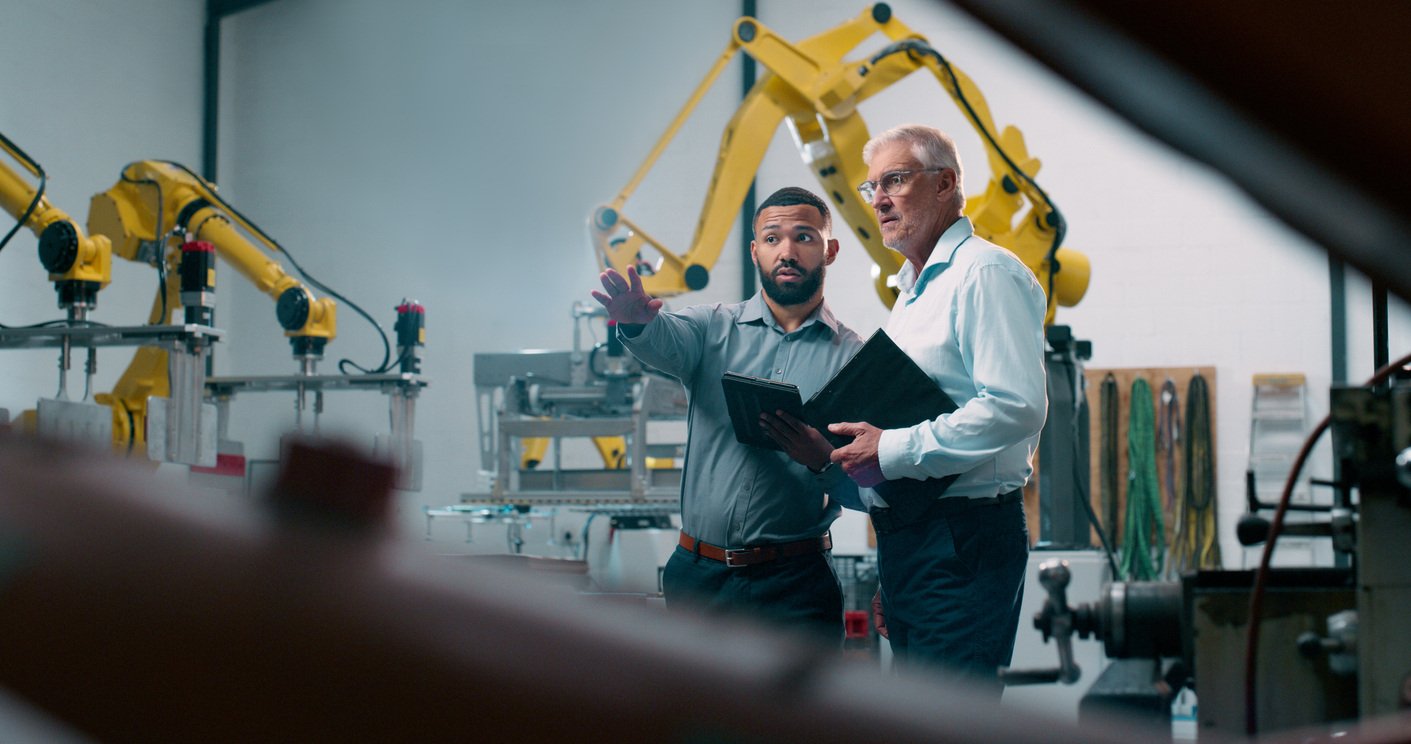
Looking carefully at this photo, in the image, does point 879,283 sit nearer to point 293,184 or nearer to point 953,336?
point 953,336

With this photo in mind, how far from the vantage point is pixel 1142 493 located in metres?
8.49

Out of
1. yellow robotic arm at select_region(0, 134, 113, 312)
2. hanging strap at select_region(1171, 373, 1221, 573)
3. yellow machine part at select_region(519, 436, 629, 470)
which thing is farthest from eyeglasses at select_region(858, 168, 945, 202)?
hanging strap at select_region(1171, 373, 1221, 573)

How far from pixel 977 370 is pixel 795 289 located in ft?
2.43

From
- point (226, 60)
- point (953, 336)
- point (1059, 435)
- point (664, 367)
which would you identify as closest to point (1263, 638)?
point (953, 336)

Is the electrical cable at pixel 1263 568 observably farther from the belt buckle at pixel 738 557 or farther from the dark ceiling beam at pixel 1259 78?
the belt buckle at pixel 738 557

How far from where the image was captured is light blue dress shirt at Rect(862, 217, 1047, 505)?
2352 millimetres

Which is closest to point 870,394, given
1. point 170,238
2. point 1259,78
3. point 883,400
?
point 883,400

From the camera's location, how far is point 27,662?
0.21 m

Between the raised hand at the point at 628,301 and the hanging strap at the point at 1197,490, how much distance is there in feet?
20.7

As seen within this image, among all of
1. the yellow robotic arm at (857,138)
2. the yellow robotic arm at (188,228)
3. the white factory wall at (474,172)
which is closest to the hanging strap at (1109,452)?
the white factory wall at (474,172)

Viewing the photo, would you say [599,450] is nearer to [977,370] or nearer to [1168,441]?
[1168,441]

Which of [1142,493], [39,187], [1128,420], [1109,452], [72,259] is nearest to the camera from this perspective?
[72,259]

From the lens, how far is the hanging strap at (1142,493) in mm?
8273

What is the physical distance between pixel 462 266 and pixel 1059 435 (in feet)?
20.5
